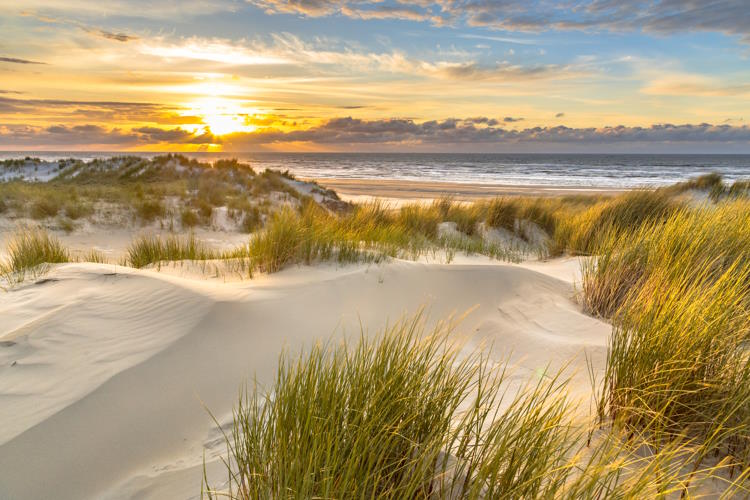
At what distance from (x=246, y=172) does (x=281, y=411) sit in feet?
63.9

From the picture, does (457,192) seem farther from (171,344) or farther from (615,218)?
(171,344)

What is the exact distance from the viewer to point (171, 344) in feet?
11.3

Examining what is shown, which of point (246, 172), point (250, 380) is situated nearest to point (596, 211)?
point (250, 380)

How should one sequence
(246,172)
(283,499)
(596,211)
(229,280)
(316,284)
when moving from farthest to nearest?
(246,172) < (596,211) < (229,280) < (316,284) < (283,499)

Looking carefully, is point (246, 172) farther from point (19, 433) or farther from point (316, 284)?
point (19, 433)

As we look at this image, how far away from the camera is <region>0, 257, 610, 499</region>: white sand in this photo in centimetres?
238

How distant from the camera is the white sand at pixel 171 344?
2377 mm

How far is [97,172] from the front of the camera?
Result: 2041cm

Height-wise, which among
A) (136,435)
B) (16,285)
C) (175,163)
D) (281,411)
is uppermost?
(175,163)

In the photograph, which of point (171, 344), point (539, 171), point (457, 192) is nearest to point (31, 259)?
point (171, 344)

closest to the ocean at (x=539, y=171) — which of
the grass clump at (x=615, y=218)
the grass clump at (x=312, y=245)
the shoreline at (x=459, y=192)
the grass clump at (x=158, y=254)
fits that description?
the shoreline at (x=459, y=192)

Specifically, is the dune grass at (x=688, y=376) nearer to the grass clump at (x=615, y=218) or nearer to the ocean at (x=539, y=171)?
the grass clump at (x=615, y=218)

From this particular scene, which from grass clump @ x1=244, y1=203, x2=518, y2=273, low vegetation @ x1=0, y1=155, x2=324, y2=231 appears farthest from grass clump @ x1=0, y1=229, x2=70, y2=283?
low vegetation @ x1=0, y1=155, x2=324, y2=231

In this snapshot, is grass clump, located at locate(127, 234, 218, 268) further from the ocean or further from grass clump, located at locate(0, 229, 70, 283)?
the ocean
